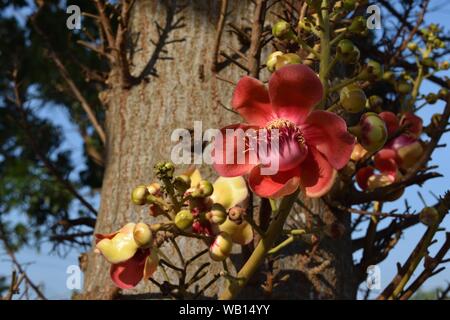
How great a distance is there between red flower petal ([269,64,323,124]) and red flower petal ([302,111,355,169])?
0.06 ft

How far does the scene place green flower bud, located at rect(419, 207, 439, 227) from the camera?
0.98 metres

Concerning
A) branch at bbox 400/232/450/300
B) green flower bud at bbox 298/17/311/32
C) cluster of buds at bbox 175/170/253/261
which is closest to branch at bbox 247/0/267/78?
green flower bud at bbox 298/17/311/32

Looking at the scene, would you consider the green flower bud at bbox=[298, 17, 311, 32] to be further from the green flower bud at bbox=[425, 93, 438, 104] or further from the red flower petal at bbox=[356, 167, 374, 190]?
the green flower bud at bbox=[425, 93, 438, 104]

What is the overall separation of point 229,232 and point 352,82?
26cm

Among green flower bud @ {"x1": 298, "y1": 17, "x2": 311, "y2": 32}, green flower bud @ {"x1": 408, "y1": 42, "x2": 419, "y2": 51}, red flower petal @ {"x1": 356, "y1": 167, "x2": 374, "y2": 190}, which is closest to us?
green flower bud @ {"x1": 298, "y1": 17, "x2": 311, "y2": 32}

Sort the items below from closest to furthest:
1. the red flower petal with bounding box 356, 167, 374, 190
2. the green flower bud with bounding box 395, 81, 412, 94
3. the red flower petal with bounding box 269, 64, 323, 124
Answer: the red flower petal with bounding box 269, 64, 323, 124, the red flower petal with bounding box 356, 167, 374, 190, the green flower bud with bounding box 395, 81, 412, 94

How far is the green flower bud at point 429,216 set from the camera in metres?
0.98

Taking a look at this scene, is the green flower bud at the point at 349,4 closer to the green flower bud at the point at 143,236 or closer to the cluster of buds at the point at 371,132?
the cluster of buds at the point at 371,132

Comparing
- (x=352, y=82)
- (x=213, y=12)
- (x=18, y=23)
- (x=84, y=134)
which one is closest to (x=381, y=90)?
(x=213, y=12)

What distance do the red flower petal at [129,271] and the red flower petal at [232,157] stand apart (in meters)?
0.16

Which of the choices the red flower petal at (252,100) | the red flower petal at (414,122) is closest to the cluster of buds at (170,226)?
the red flower petal at (252,100)

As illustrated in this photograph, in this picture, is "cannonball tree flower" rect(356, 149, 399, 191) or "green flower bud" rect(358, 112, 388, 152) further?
"cannonball tree flower" rect(356, 149, 399, 191)

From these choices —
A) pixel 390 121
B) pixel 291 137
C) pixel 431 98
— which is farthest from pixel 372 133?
pixel 431 98

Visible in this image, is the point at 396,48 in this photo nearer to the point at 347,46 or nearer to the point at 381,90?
the point at 381,90
